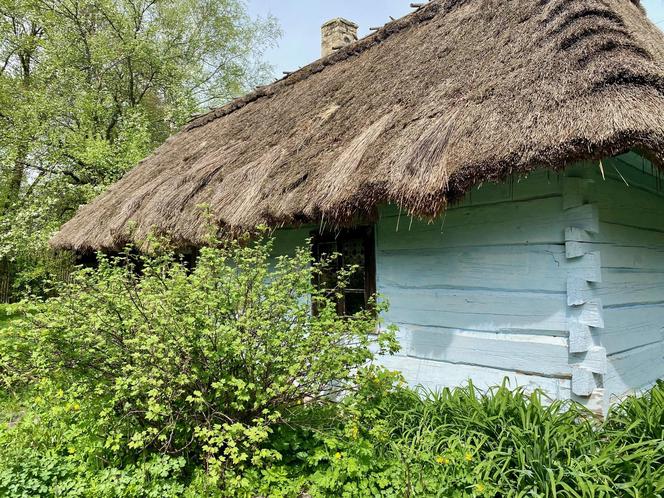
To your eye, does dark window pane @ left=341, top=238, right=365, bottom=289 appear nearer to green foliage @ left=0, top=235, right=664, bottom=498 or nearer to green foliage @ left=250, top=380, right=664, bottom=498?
green foliage @ left=0, top=235, right=664, bottom=498

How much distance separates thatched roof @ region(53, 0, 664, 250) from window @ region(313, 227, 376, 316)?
796 millimetres

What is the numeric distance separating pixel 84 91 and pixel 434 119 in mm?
11995

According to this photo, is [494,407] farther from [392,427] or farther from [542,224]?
[542,224]

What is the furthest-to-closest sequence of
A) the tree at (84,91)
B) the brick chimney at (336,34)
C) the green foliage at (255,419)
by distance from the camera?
the tree at (84,91)
the brick chimney at (336,34)
the green foliage at (255,419)

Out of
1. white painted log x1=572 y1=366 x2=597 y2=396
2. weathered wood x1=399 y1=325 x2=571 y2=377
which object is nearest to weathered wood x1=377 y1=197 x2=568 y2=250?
weathered wood x1=399 y1=325 x2=571 y2=377

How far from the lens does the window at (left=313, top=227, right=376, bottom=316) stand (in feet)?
14.2

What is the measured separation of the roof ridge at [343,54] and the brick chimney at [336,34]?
4.30 feet

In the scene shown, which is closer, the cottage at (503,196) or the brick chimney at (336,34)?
the cottage at (503,196)

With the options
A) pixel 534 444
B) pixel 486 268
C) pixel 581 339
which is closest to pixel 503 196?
pixel 486 268

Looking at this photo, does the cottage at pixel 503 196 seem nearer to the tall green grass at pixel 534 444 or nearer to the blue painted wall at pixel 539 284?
the blue painted wall at pixel 539 284

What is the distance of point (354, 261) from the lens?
4.54m

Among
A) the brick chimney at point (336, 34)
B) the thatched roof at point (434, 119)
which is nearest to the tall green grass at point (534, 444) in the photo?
the thatched roof at point (434, 119)

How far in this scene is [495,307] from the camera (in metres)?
3.39

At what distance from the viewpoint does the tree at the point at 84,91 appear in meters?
10.8
